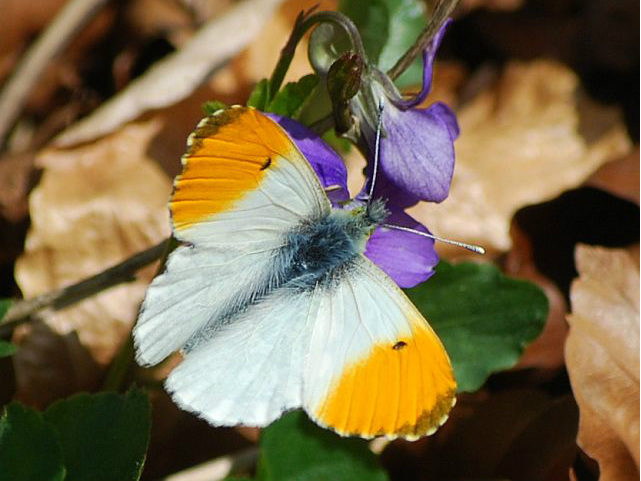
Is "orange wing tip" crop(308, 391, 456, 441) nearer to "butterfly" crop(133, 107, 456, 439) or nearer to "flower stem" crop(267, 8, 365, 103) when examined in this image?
"butterfly" crop(133, 107, 456, 439)

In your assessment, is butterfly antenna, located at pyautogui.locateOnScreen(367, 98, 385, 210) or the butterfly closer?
the butterfly

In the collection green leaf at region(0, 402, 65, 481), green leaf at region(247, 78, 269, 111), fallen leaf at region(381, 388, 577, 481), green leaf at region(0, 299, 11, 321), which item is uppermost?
green leaf at region(247, 78, 269, 111)

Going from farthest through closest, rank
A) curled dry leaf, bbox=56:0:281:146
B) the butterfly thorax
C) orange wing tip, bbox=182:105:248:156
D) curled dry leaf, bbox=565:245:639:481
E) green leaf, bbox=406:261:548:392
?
curled dry leaf, bbox=56:0:281:146, green leaf, bbox=406:261:548:392, curled dry leaf, bbox=565:245:639:481, the butterfly thorax, orange wing tip, bbox=182:105:248:156

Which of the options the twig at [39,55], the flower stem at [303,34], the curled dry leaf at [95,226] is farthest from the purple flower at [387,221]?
the twig at [39,55]

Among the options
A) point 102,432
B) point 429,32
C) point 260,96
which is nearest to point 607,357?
point 429,32

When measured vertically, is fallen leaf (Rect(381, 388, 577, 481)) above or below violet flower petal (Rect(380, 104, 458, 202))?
below

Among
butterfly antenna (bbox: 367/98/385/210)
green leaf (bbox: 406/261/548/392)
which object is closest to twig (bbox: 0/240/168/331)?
butterfly antenna (bbox: 367/98/385/210)
